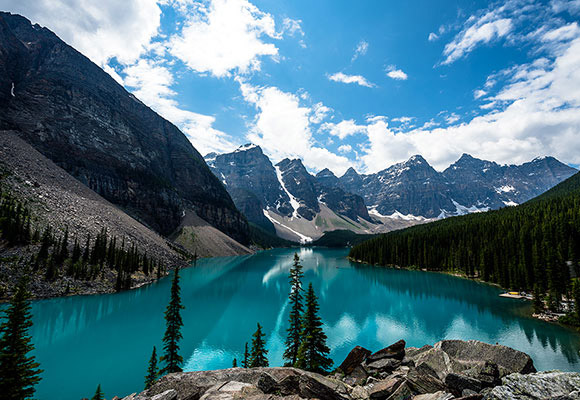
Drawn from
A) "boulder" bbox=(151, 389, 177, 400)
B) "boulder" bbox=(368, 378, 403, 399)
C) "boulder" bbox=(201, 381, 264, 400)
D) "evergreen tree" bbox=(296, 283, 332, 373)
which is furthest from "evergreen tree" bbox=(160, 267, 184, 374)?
"boulder" bbox=(368, 378, 403, 399)

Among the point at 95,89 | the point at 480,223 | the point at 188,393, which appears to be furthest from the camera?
the point at 95,89

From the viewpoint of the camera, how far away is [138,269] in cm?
7594

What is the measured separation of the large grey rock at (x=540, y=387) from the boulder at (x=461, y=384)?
94.2 inches

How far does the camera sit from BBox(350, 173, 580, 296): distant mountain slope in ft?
187

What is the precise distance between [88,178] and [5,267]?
9049cm

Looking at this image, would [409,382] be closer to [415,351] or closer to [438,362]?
[438,362]

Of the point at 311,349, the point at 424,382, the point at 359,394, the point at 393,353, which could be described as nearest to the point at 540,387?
the point at 424,382

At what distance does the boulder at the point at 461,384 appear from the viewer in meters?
9.85

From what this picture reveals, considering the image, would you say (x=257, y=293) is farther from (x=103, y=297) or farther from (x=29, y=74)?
(x=29, y=74)

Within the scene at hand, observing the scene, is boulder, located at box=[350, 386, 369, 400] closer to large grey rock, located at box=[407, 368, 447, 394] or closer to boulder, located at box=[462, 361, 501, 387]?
large grey rock, located at box=[407, 368, 447, 394]

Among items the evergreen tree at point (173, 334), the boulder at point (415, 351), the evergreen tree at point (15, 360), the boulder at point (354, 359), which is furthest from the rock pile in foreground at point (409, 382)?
the evergreen tree at point (173, 334)

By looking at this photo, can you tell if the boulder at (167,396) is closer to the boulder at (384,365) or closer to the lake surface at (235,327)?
the boulder at (384,365)

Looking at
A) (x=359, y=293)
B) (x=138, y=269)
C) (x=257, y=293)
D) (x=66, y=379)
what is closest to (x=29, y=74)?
(x=138, y=269)

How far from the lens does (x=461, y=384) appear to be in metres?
9.95
